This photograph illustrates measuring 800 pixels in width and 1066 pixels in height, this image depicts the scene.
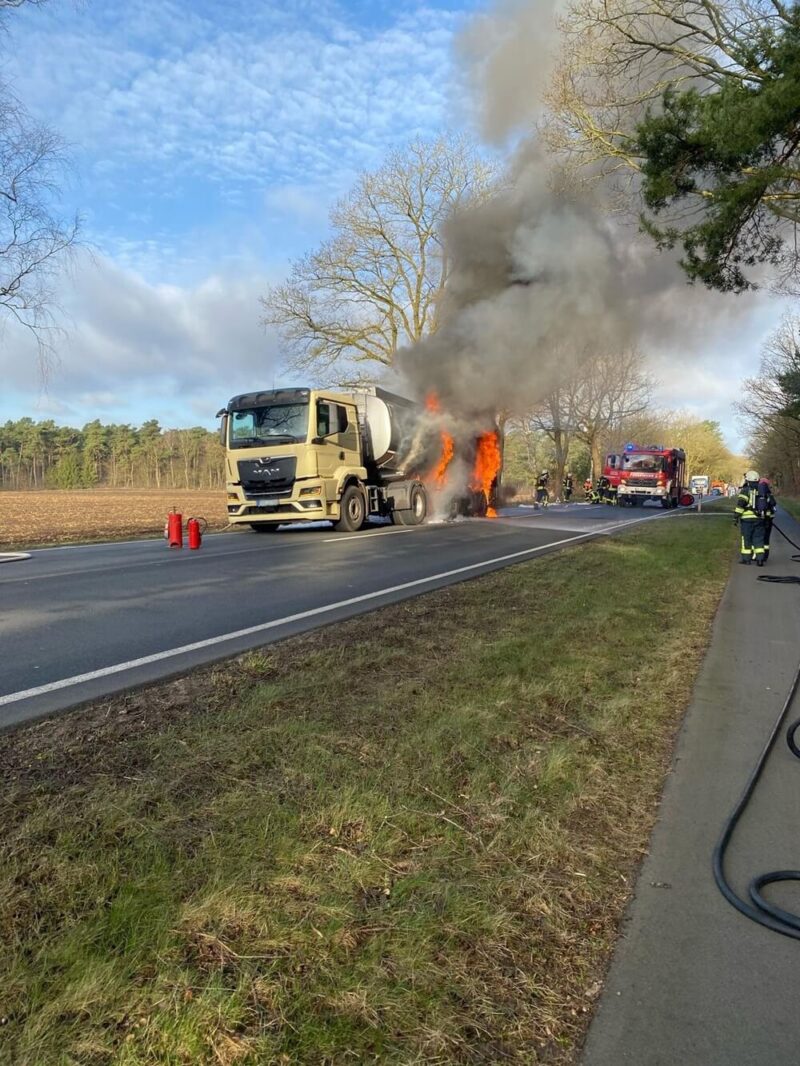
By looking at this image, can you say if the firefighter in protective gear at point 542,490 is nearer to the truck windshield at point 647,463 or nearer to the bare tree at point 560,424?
the truck windshield at point 647,463

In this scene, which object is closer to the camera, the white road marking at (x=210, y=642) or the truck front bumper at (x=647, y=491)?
the white road marking at (x=210, y=642)

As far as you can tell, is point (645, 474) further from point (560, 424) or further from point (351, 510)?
point (351, 510)

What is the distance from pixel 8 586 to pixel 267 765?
600cm

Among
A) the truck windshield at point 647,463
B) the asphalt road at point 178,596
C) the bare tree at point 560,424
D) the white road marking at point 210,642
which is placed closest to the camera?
the white road marking at point 210,642

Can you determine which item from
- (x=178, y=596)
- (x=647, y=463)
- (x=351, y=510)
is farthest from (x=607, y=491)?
(x=178, y=596)

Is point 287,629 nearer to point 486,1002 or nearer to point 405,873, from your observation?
point 405,873

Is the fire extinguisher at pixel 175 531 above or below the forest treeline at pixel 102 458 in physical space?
below

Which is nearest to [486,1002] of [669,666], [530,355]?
[669,666]

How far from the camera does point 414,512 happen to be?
1809cm

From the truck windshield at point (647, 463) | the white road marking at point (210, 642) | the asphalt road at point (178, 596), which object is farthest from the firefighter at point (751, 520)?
the truck windshield at point (647, 463)

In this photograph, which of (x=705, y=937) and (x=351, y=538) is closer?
(x=705, y=937)

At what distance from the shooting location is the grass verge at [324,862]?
1713 millimetres

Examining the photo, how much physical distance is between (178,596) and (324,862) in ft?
17.2

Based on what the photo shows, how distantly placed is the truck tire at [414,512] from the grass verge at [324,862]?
13220mm
